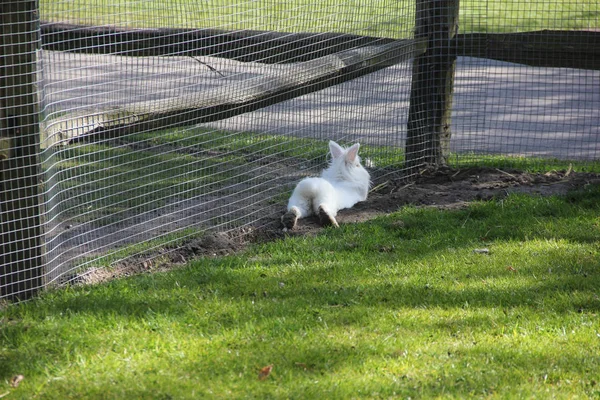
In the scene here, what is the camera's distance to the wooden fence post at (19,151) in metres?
4.46

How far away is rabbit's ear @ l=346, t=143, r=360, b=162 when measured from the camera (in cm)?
705

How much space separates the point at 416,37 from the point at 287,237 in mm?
2724

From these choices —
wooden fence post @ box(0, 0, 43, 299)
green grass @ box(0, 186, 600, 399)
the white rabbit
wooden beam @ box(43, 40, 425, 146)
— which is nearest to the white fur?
the white rabbit

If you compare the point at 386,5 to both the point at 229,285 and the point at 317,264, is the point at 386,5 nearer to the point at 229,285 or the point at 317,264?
the point at 317,264

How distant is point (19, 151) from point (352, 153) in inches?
130

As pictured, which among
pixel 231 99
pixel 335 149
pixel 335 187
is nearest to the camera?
pixel 231 99

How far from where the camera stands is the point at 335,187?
6.88m

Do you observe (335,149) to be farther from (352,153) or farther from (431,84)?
(431,84)

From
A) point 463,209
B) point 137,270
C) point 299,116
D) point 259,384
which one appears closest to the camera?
point 259,384

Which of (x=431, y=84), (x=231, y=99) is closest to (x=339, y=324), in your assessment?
(x=231, y=99)

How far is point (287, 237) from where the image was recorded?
600 cm

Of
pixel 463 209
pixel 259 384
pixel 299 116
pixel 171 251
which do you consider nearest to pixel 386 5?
pixel 299 116

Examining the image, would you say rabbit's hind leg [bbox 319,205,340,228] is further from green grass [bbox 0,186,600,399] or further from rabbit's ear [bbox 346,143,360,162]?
rabbit's ear [bbox 346,143,360,162]

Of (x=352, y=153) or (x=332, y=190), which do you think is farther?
(x=352, y=153)
